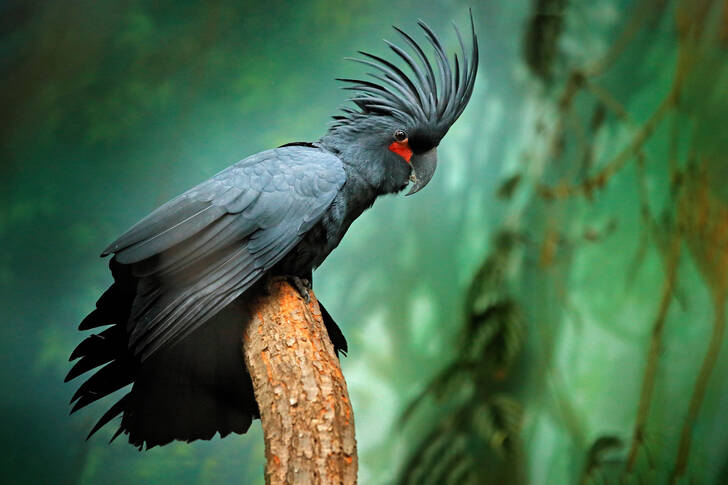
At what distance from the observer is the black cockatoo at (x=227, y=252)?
4.91 ft

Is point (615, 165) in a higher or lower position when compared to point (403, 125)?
higher

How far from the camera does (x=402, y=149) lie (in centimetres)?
178

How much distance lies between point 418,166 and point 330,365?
0.69 metres

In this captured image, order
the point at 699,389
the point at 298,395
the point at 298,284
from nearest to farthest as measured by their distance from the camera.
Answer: the point at 298,395
the point at 298,284
the point at 699,389

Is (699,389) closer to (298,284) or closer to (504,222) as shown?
(504,222)

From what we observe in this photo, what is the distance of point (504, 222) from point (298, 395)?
4.67ft

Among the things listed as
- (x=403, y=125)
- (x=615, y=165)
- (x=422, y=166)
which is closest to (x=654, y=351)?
(x=615, y=165)

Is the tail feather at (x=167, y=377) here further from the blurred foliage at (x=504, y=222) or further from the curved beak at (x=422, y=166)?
the curved beak at (x=422, y=166)

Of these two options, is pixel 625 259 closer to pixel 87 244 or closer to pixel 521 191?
pixel 521 191

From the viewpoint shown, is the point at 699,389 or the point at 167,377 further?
the point at 699,389

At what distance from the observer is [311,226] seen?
5.24ft

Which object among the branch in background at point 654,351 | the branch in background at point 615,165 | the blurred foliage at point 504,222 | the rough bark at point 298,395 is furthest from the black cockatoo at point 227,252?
the branch in background at point 654,351

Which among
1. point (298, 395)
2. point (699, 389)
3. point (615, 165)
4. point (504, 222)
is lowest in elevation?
point (298, 395)

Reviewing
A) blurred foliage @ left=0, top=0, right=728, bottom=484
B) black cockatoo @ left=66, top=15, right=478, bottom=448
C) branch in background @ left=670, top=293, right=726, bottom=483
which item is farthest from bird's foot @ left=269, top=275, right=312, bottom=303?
branch in background @ left=670, top=293, right=726, bottom=483
